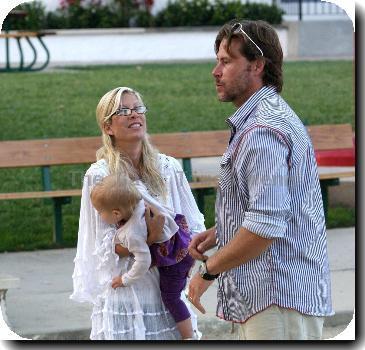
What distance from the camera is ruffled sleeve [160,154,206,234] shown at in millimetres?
5035

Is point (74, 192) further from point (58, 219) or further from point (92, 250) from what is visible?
point (92, 250)

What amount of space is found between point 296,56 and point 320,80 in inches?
212

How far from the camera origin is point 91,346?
4852 mm

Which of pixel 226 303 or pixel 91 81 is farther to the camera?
pixel 91 81

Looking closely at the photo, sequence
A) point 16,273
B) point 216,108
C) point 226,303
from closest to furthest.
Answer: point 226,303, point 16,273, point 216,108

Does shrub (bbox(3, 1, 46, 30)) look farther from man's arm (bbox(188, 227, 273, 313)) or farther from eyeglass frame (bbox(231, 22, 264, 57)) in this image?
man's arm (bbox(188, 227, 273, 313))

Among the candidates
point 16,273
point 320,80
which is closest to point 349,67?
point 320,80

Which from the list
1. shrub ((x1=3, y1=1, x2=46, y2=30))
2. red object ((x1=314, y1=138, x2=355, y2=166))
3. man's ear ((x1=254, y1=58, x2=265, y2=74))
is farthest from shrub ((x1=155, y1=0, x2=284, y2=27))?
man's ear ((x1=254, y1=58, x2=265, y2=74))

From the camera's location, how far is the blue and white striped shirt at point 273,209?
370 cm

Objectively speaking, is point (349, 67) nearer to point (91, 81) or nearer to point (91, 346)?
point (91, 81)

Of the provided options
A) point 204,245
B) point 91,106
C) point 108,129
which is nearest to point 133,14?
point 91,106

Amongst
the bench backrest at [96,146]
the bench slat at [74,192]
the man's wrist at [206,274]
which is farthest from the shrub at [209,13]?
the man's wrist at [206,274]

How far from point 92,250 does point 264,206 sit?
1.45 metres

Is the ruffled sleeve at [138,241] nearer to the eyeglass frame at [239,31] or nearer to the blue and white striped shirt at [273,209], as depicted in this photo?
the blue and white striped shirt at [273,209]
